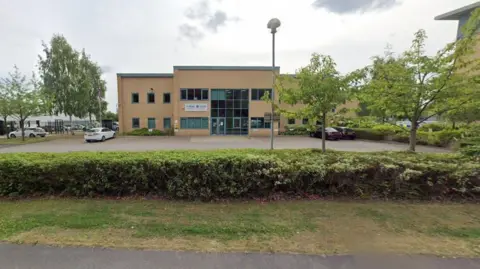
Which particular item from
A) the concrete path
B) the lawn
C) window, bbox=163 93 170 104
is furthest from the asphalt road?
the concrete path

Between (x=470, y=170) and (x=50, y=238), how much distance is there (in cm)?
757

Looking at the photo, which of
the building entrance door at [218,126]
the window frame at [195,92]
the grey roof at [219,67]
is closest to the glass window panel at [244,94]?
the grey roof at [219,67]

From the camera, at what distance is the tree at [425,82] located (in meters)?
5.53

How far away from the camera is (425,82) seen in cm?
599

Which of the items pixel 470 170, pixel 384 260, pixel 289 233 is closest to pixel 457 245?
pixel 384 260

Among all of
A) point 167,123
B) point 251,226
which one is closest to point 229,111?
point 167,123

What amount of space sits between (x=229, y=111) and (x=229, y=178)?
79.3 feet

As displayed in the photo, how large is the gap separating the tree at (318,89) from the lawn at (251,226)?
3.04 meters

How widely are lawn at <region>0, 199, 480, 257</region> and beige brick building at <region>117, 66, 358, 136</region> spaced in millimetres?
23778

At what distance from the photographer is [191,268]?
99.7 inches

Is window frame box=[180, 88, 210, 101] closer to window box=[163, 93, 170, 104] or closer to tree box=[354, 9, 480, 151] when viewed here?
window box=[163, 93, 170, 104]

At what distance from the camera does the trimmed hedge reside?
4.62m

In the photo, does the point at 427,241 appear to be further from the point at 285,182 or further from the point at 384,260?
the point at 285,182

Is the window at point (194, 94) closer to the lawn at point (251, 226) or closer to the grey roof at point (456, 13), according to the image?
the lawn at point (251, 226)
